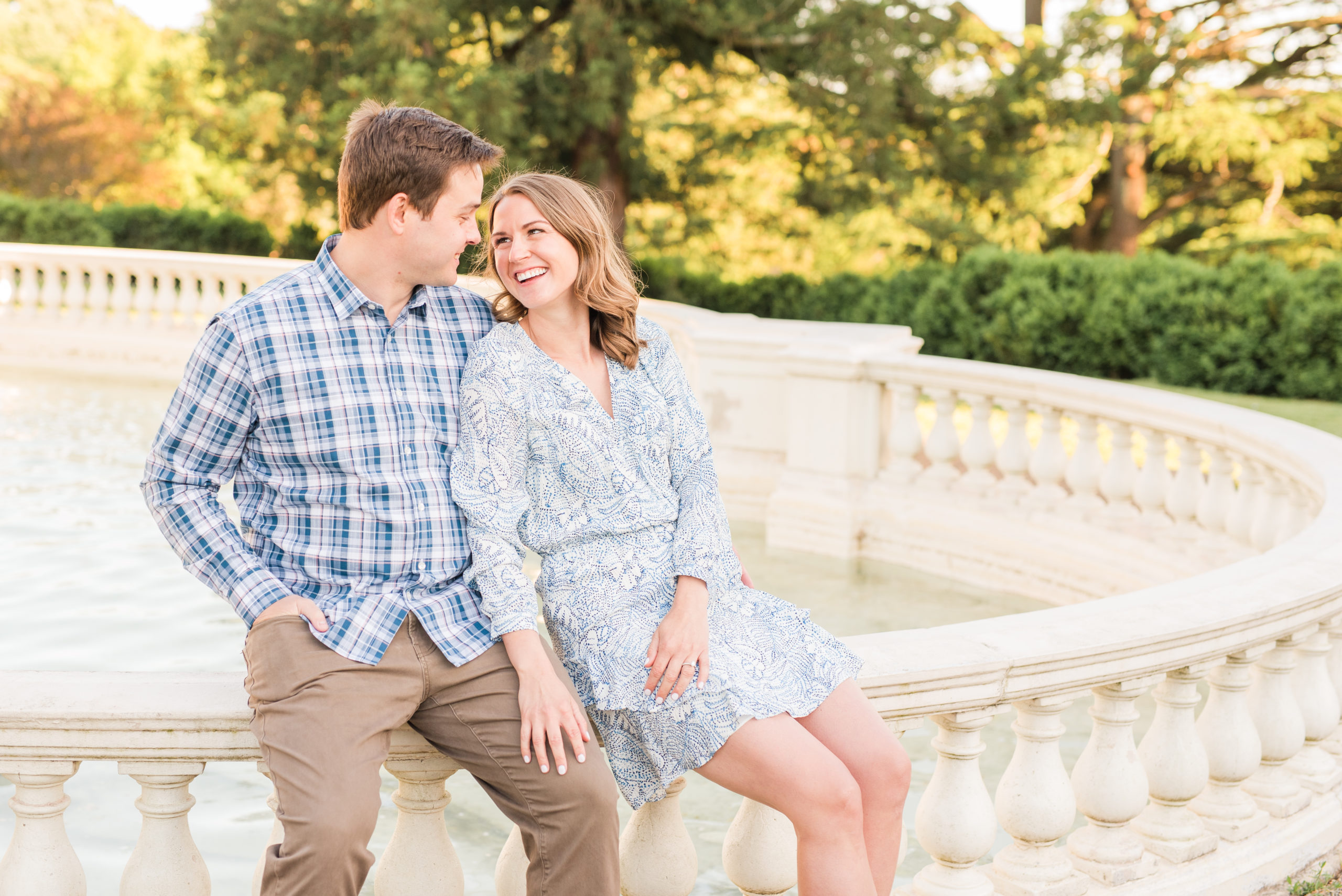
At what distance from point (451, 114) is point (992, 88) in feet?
23.3

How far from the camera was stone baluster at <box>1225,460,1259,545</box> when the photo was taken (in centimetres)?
536

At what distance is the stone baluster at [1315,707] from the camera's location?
3234 mm

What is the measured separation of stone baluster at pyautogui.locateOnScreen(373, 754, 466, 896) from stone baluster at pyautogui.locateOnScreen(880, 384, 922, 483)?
511cm

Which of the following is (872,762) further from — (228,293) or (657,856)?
(228,293)

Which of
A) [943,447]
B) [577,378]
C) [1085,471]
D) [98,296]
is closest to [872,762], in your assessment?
[577,378]

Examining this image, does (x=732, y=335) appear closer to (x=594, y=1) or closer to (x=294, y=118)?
(x=594, y=1)

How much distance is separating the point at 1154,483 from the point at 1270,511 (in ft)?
2.73

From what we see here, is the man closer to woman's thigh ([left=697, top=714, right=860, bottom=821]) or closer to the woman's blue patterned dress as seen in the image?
the woman's blue patterned dress

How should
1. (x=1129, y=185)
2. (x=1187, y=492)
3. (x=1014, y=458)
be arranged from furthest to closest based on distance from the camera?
(x=1129, y=185) → (x=1014, y=458) → (x=1187, y=492)

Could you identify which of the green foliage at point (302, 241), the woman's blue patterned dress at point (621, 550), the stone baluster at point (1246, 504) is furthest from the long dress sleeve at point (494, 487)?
the green foliage at point (302, 241)

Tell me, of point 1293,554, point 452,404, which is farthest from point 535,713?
point 1293,554

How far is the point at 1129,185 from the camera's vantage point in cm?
1878

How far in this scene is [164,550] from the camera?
22.3 feet

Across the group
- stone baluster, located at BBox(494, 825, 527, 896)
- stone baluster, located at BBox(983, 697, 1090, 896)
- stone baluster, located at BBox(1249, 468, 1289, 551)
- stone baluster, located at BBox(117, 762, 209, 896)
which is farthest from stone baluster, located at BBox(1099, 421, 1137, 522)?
stone baluster, located at BBox(117, 762, 209, 896)
